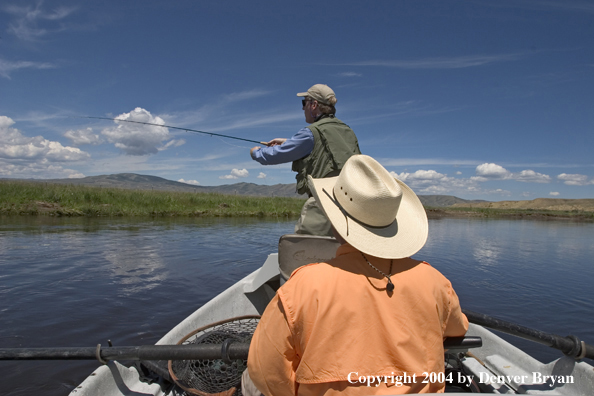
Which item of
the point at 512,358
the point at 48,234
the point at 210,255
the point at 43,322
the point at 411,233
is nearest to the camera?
the point at 411,233

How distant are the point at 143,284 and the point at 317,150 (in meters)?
5.61

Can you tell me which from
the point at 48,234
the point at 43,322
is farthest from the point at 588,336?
the point at 48,234

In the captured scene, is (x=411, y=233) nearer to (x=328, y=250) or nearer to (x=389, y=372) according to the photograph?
(x=389, y=372)

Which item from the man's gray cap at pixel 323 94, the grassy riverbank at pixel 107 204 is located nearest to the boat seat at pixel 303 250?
the man's gray cap at pixel 323 94

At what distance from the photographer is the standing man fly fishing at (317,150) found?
2975 millimetres

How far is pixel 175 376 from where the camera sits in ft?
8.98

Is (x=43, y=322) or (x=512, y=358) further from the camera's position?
(x=43, y=322)

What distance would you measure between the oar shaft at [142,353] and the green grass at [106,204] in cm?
1893

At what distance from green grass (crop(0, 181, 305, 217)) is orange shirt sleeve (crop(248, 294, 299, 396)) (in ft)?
67.8

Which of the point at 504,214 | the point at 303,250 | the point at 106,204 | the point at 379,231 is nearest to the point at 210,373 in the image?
the point at 303,250

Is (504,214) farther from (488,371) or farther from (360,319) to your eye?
(360,319)

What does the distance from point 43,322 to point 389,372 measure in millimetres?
5497

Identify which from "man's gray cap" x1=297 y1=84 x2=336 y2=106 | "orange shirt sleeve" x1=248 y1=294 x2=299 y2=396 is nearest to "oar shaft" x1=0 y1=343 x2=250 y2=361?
"orange shirt sleeve" x1=248 y1=294 x2=299 y2=396

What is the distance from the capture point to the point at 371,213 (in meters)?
1.45
